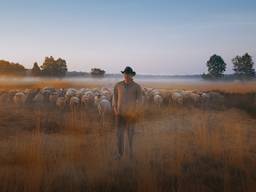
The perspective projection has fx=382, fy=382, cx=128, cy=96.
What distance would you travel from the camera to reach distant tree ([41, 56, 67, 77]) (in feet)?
159

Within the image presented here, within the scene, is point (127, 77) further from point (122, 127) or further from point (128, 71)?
point (122, 127)

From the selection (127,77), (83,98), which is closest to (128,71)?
(127,77)

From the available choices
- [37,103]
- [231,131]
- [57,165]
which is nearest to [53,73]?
[37,103]

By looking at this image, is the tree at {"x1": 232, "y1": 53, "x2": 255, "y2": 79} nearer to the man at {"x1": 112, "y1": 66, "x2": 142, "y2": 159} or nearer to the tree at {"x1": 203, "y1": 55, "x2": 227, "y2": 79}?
the tree at {"x1": 203, "y1": 55, "x2": 227, "y2": 79}

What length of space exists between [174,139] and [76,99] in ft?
31.0

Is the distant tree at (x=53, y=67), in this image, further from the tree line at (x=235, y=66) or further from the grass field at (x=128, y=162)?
the grass field at (x=128, y=162)

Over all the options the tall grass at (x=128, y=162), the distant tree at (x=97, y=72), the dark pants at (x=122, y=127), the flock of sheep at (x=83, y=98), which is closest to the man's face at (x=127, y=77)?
the dark pants at (x=122, y=127)

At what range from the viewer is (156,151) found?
900cm

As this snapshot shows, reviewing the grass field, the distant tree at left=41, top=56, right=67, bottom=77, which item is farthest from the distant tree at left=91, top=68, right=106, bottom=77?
the grass field

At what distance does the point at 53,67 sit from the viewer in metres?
49.2

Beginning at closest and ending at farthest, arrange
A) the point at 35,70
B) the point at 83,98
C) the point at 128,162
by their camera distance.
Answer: the point at 128,162 < the point at 83,98 < the point at 35,70

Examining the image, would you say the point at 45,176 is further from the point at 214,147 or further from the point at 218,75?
the point at 218,75

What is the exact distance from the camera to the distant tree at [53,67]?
48.5 meters

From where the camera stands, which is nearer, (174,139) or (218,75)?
(174,139)
